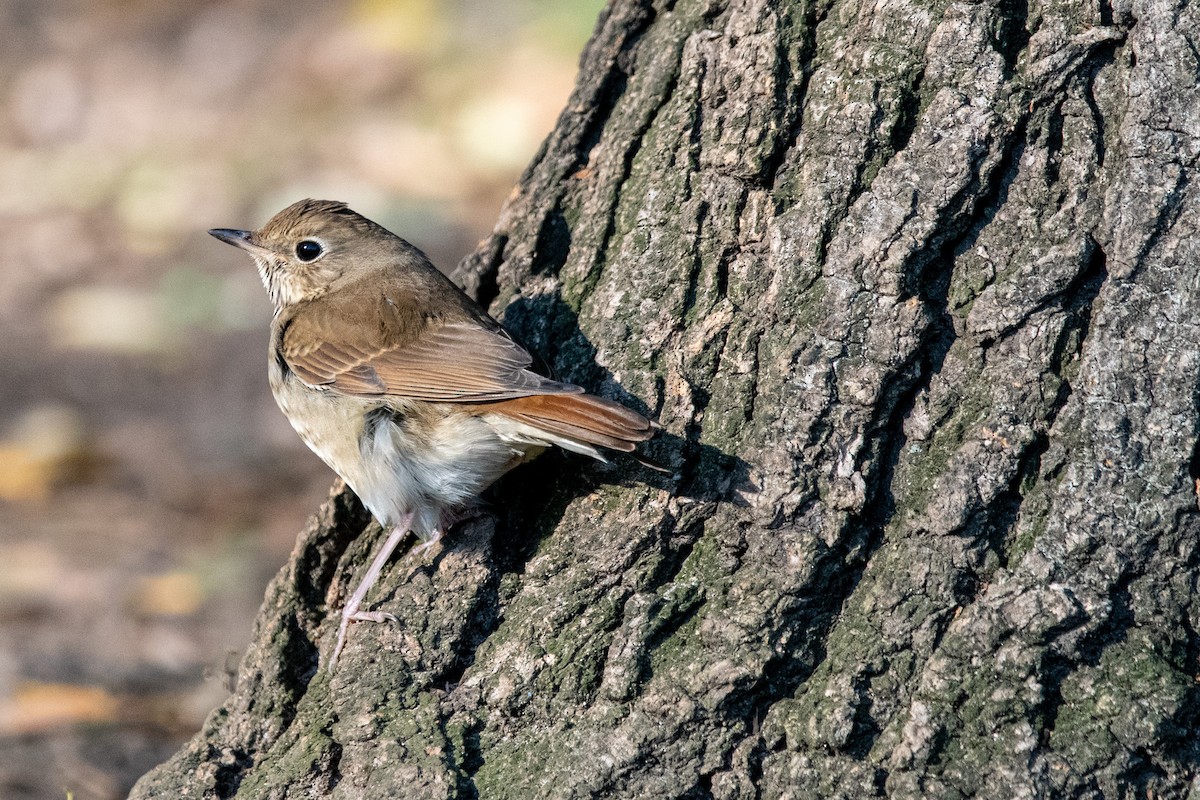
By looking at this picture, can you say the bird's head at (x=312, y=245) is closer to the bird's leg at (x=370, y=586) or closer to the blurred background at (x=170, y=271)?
the bird's leg at (x=370, y=586)

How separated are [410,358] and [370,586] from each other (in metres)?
0.74

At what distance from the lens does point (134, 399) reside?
22.8ft

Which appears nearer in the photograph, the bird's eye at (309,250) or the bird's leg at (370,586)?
the bird's leg at (370,586)

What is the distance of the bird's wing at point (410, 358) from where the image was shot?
11.0 feet

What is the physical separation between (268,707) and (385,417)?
895 millimetres

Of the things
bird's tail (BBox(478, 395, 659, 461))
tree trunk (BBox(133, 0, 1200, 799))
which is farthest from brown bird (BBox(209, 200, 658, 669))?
tree trunk (BBox(133, 0, 1200, 799))

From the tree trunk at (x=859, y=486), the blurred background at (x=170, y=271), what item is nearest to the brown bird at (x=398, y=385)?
the tree trunk at (x=859, y=486)

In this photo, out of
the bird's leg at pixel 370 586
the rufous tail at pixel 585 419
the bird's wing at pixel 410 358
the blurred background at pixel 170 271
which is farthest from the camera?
the blurred background at pixel 170 271

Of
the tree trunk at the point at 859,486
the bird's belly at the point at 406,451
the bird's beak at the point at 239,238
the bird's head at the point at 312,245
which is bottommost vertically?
the tree trunk at the point at 859,486

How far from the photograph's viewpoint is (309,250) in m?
4.36

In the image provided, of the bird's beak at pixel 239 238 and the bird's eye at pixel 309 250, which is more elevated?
the bird's beak at pixel 239 238

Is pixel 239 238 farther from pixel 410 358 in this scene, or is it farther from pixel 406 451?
pixel 406 451

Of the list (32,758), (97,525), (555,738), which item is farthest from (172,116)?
(555,738)

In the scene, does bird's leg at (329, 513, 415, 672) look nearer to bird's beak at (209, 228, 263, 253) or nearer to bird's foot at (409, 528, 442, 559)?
bird's foot at (409, 528, 442, 559)
